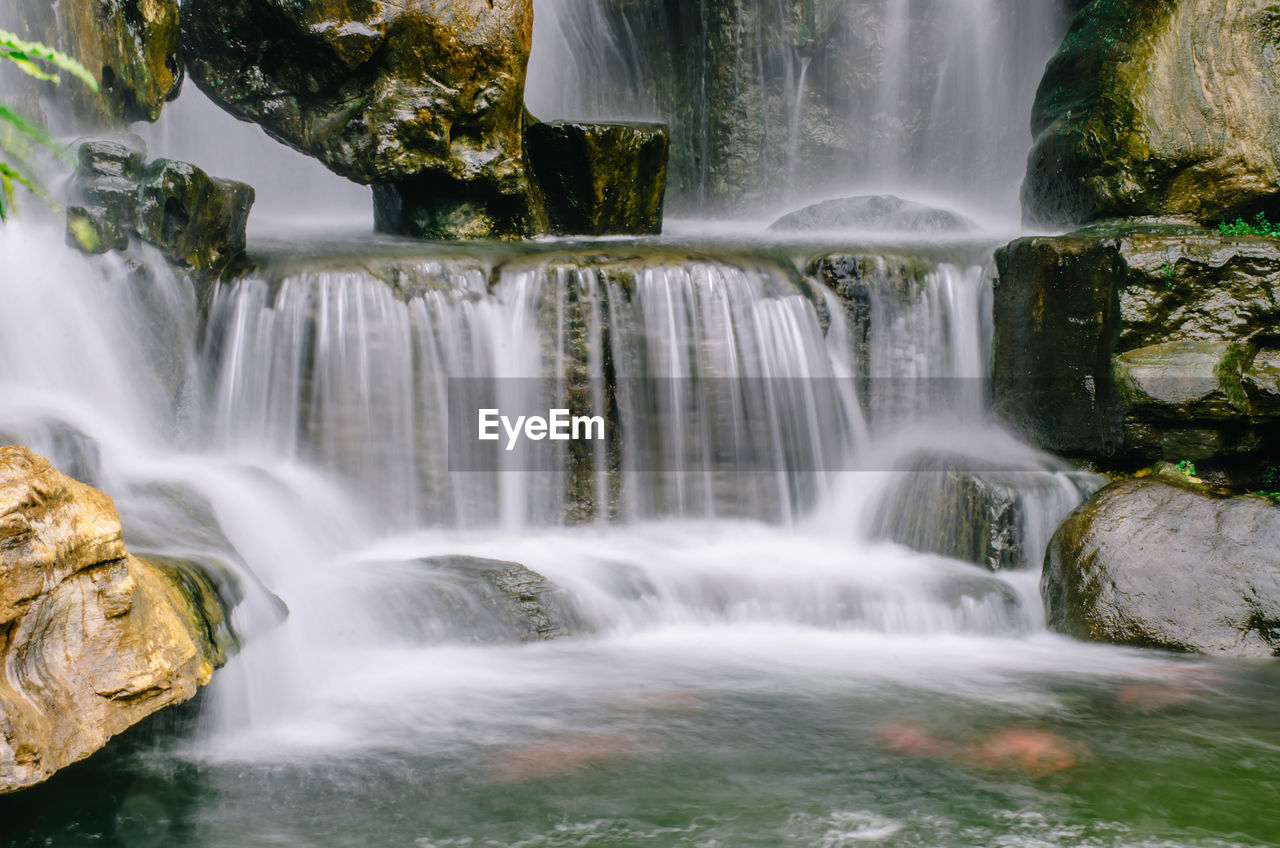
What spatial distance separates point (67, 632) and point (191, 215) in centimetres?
463

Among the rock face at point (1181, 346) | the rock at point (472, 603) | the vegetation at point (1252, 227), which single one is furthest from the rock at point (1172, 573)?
the rock at point (472, 603)

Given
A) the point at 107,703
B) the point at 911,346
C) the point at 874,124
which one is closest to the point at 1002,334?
the point at 911,346

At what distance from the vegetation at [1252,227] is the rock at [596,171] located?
194 inches

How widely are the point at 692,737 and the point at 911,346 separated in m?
4.71

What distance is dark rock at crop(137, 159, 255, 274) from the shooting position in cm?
661

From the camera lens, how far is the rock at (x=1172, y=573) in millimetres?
5539

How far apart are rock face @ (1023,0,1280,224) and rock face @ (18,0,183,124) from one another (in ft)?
22.8

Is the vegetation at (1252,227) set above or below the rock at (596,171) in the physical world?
below

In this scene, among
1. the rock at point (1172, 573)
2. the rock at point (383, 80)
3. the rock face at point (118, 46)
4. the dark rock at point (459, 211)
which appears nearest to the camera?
the rock at point (1172, 573)

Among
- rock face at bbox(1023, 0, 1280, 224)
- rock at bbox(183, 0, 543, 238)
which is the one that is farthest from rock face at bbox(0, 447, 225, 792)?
rock face at bbox(1023, 0, 1280, 224)

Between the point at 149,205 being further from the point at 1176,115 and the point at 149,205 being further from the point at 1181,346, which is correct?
the point at 1176,115

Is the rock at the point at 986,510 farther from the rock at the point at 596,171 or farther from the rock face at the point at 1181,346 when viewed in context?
the rock at the point at 596,171

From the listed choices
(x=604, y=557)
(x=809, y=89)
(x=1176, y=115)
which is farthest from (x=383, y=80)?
(x=809, y=89)

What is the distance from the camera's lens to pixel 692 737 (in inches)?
165
